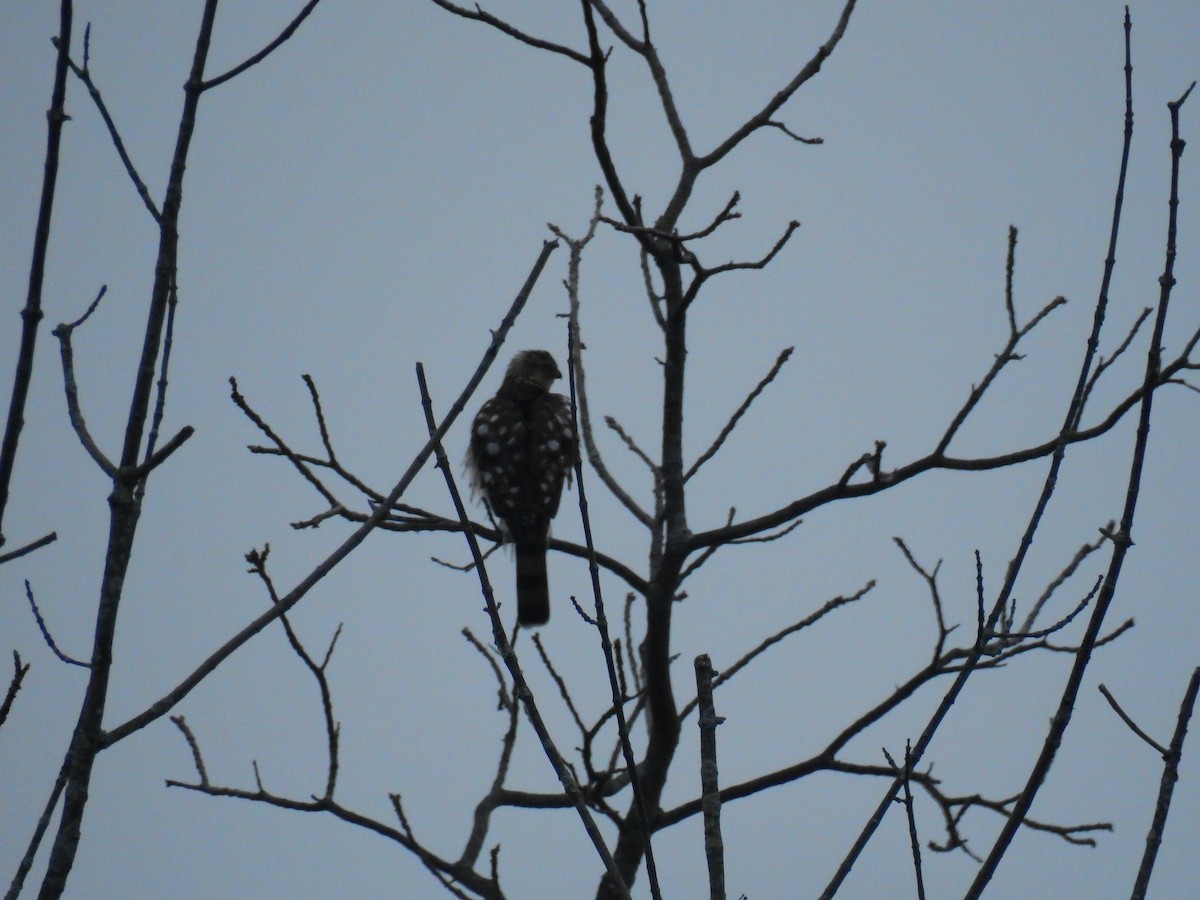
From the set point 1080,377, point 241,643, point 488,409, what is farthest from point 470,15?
point 488,409

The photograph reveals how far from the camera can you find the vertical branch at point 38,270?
1.49 meters

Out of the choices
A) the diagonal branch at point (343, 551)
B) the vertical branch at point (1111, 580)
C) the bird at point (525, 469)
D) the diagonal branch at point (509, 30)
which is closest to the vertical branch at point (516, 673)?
the diagonal branch at point (343, 551)

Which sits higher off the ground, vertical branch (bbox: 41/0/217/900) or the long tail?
the long tail

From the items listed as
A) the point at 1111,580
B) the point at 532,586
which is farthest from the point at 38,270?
the point at 532,586

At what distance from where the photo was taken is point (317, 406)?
329 cm

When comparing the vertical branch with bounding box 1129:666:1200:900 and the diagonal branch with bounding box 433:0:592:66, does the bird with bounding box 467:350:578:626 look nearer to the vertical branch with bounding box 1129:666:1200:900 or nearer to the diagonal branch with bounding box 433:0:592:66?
the diagonal branch with bounding box 433:0:592:66

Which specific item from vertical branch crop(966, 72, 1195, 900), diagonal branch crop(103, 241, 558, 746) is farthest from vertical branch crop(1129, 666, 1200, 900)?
diagonal branch crop(103, 241, 558, 746)

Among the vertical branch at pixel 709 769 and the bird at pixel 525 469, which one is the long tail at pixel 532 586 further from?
the vertical branch at pixel 709 769

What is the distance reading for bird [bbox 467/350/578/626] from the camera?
20.5 feet

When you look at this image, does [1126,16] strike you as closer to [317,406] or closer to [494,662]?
[317,406]

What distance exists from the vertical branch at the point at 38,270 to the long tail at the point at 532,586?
4.60m

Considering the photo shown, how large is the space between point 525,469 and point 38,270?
16.2 feet

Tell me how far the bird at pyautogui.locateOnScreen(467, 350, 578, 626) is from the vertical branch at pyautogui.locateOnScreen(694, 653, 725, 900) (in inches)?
172

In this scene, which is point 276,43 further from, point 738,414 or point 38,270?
point 738,414
